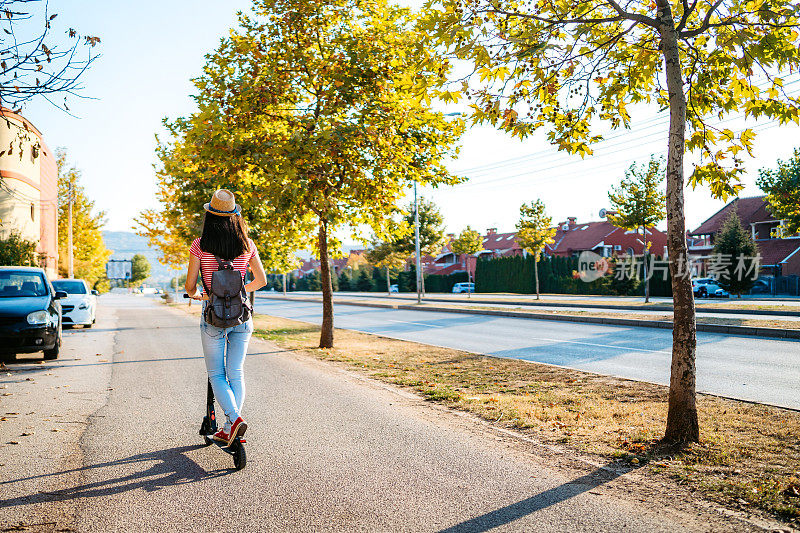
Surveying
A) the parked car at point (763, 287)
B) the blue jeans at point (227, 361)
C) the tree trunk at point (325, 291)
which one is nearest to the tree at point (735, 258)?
the parked car at point (763, 287)

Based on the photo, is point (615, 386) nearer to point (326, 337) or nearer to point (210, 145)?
point (326, 337)

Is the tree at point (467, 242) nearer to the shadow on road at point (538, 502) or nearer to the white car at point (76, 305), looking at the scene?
the white car at point (76, 305)

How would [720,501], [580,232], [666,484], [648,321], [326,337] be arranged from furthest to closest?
[580,232] → [648,321] → [326,337] → [666,484] → [720,501]

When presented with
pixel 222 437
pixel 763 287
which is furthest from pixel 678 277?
pixel 763 287

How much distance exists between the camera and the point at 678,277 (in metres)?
5.00

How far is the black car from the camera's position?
10023mm

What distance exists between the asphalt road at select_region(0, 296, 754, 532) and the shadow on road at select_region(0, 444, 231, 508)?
0.01 m

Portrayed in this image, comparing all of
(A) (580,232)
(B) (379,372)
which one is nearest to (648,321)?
(B) (379,372)

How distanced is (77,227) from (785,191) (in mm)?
47643

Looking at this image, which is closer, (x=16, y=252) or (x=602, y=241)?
(x=16, y=252)

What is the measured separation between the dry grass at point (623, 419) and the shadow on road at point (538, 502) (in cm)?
43

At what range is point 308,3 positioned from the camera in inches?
457

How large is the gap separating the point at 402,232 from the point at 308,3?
17.3 ft

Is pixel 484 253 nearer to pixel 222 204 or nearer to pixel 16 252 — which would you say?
pixel 16 252
